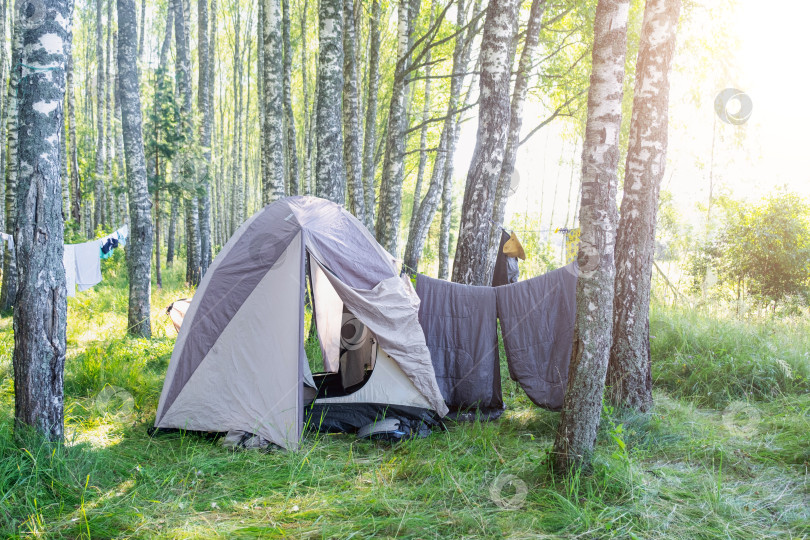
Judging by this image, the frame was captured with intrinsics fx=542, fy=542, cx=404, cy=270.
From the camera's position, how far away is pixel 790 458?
373 cm

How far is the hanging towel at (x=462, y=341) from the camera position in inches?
190

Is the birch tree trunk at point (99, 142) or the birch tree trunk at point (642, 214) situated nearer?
the birch tree trunk at point (642, 214)

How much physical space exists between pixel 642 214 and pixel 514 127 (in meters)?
3.86

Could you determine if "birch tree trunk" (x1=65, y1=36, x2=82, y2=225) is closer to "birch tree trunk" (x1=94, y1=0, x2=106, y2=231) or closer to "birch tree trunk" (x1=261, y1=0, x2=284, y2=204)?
"birch tree trunk" (x1=94, y1=0, x2=106, y2=231)

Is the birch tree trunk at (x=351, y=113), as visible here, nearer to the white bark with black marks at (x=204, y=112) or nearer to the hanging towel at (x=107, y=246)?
the white bark with black marks at (x=204, y=112)

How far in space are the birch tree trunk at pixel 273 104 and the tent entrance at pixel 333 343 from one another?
96.7 inches

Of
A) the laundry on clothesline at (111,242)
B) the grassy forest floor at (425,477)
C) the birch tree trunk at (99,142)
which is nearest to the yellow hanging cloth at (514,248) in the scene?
the grassy forest floor at (425,477)

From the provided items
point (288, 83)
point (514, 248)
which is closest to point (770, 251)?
point (514, 248)

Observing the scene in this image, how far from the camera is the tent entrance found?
5.58 metres

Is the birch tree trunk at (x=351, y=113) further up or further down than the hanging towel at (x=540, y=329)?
further up

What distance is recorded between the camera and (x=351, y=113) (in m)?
7.85

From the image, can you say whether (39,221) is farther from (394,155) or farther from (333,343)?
(394,155)

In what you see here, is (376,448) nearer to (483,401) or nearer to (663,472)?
(483,401)

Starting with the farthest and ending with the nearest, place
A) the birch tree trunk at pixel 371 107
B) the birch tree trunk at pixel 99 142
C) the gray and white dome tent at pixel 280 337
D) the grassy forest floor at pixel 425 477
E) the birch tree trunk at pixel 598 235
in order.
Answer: the birch tree trunk at pixel 99 142 < the birch tree trunk at pixel 371 107 < the gray and white dome tent at pixel 280 337 < the birch tree trunk at pixel 598 235 < the grassy forest floor at pixel 425 477
